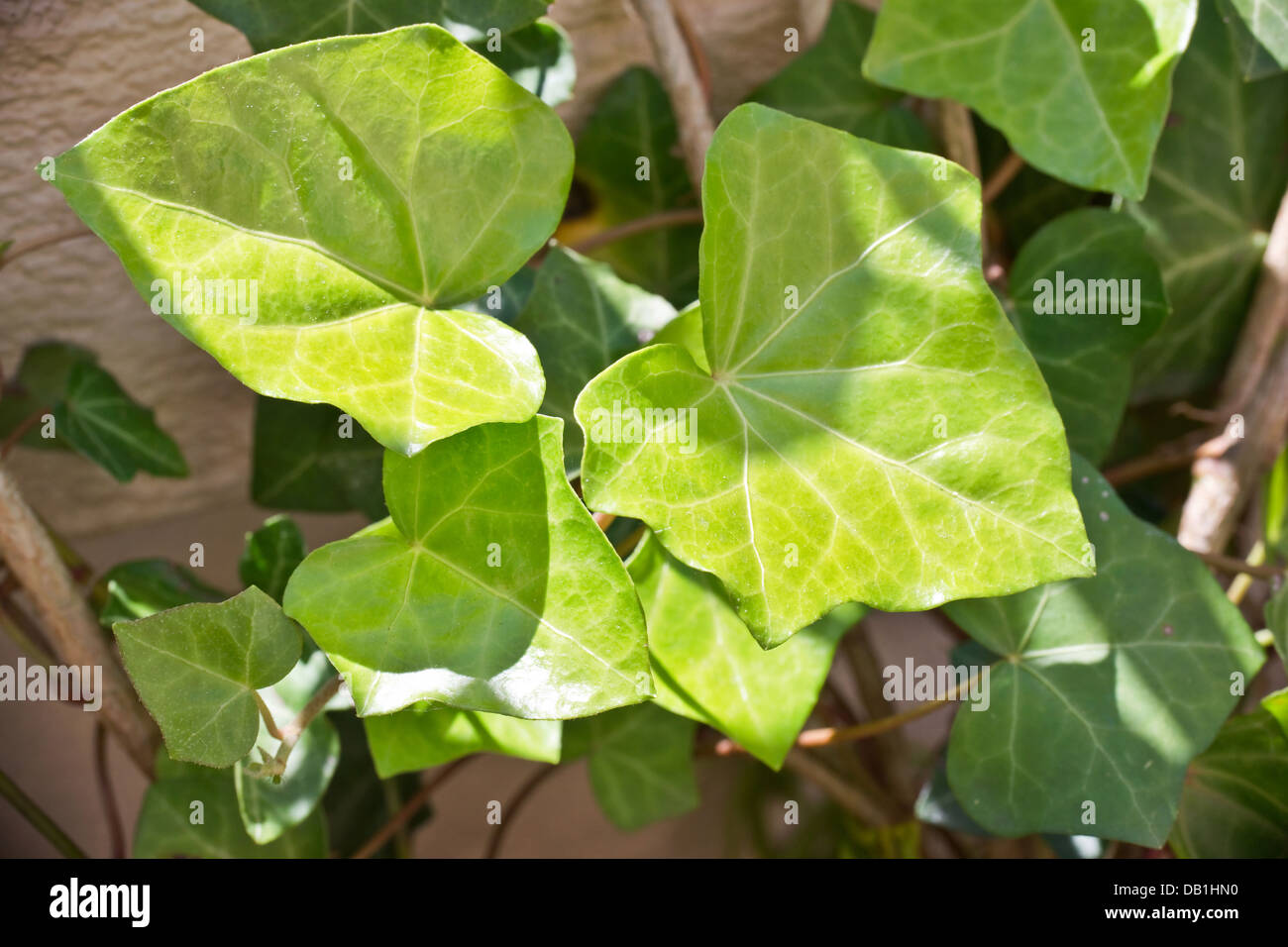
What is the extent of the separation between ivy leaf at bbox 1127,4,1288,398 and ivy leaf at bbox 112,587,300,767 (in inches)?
31.2

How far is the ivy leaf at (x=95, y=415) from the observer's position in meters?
0.78

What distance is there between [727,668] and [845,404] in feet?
0.70

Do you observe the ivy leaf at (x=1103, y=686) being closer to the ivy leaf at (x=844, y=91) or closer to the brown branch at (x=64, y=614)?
the ivy leaf at (x=844, y=91)

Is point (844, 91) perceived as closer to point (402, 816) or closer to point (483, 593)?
point (483, 593)

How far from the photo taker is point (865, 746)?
3.67ft

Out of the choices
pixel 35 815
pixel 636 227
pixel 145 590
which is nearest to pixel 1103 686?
pixel 636 227

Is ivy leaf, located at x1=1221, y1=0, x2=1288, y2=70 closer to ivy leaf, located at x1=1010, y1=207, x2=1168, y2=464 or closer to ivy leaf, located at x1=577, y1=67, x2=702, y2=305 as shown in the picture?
ivy leaf, located at x1=1010, y1=207, x2=1168, y2=464

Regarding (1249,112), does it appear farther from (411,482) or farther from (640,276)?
(411,482)

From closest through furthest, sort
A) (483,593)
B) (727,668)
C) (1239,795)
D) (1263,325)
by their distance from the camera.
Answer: (483,593)
(727,668)
(1239,795)
(1263,325)

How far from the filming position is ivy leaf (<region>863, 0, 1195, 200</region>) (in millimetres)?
674

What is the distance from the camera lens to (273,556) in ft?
2.45

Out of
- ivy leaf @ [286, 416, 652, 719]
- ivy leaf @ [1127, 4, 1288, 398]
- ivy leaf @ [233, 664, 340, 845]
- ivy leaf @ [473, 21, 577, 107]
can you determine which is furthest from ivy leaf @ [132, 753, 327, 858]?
ivy leaf @ [1127, 4, 1288, 398]

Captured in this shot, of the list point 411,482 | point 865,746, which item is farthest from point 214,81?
point 865,746
